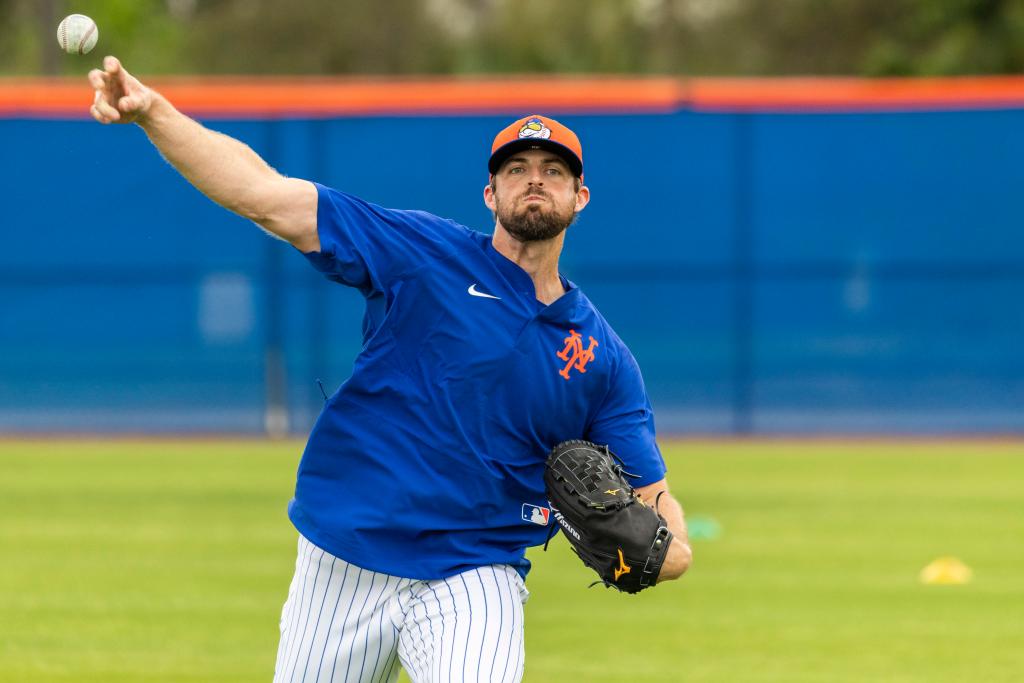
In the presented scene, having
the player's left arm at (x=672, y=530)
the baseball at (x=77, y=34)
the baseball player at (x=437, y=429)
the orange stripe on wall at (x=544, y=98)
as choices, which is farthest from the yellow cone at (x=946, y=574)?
the orange stripe on wall at (x=544, y=98)

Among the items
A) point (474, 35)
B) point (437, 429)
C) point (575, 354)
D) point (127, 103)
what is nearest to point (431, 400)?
point (437, 429)

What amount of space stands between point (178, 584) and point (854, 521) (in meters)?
4.81

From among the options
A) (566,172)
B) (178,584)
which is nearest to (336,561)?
(566,172)

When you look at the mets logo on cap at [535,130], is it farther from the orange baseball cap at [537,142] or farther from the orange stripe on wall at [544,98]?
the orange stripe on wall at [544,98]

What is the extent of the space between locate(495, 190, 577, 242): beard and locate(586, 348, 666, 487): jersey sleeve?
1.59 feet

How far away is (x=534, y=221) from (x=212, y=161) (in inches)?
38.3

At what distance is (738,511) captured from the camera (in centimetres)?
1211

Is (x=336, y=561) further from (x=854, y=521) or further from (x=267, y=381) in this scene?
(x=267, y=381)

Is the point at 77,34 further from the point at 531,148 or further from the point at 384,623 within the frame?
the point at 384,623

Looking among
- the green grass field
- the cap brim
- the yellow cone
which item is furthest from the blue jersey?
the yellow cone

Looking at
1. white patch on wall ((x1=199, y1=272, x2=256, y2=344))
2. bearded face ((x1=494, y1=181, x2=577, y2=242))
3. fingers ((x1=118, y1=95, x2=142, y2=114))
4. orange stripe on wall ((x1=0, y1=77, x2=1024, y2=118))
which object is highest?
orange stripe on wall ((x1=0, y1=77, x2=1024, y2=118))

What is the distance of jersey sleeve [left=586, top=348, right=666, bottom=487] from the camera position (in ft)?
16.6

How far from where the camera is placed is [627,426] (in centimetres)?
510

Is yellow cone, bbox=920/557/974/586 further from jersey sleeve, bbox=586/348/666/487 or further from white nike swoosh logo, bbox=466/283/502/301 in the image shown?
white nike swoosh logo, bbox=466/283/502/301
